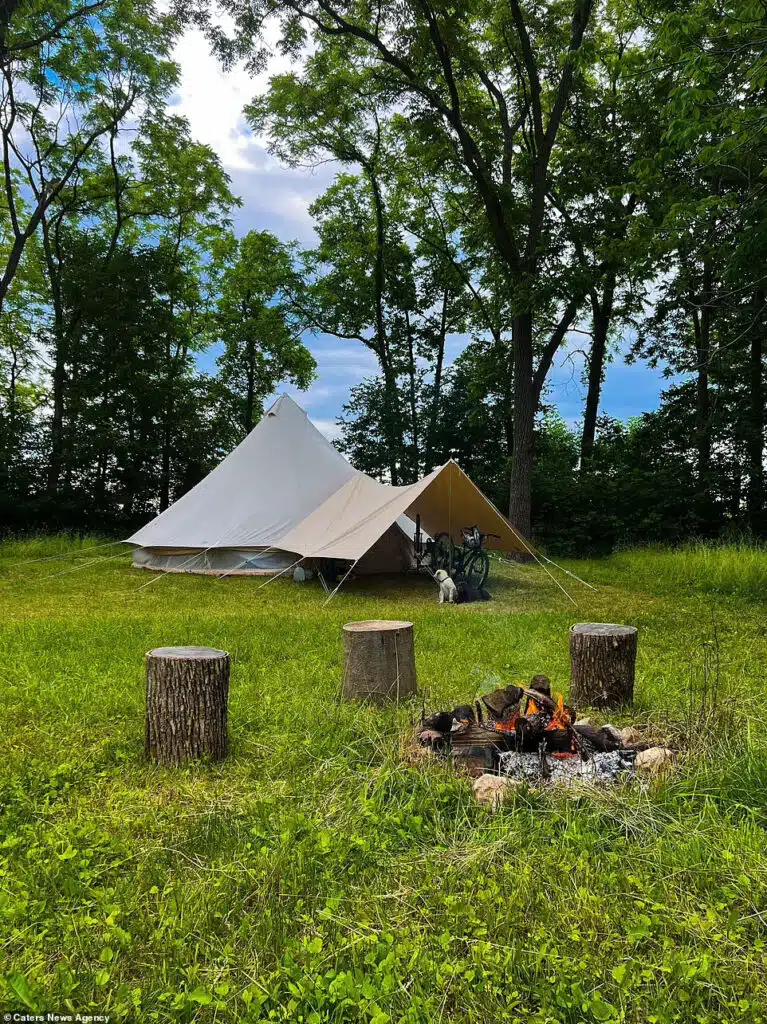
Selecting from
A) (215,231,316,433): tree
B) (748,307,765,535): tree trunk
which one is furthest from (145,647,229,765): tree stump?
(215,231,316,433): tree

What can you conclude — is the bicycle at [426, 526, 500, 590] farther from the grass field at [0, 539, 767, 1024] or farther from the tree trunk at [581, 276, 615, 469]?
the tree trunk at [581, 276, 615, 469]

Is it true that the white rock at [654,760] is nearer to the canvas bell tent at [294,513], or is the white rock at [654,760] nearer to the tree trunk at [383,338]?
the canvas bell tent at [294,513]

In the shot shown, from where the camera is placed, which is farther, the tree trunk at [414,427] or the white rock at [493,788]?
the tree trunk at [414,427]

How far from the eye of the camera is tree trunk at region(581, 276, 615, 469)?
49.9 ft

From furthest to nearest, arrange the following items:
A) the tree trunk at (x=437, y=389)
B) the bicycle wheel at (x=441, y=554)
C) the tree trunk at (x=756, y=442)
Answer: the tree trunk at (x=437, y=389) < the tree trunk at (x=756, y=442) < the bicycle wheel at (x=441, y=554)

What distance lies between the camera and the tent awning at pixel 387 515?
8414 mm

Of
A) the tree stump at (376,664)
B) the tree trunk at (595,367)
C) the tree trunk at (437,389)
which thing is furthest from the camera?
the tree trunk at (437,389)

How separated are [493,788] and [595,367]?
14.1m

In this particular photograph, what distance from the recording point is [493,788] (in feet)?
8.54

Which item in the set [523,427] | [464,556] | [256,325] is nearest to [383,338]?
[256,325]

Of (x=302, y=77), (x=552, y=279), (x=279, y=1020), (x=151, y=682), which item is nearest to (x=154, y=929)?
(x=279, y=1020)

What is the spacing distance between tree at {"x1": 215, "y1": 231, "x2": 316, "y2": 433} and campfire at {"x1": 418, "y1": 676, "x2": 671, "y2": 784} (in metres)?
17.8

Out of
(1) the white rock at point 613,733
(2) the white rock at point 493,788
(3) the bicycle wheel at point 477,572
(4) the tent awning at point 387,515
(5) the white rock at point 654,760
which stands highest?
(4) the tent awning at point 387,515

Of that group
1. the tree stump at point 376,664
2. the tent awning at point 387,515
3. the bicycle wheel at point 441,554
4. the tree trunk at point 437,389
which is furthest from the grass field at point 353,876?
the tree trunk at point 437,389
